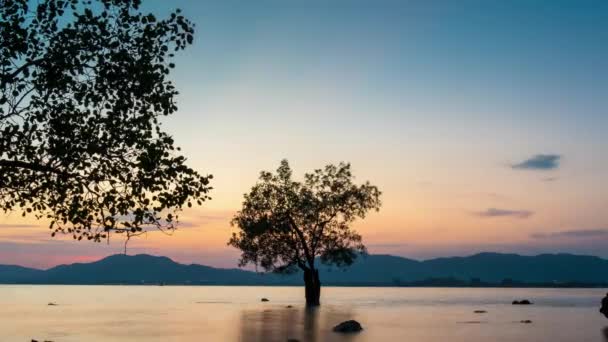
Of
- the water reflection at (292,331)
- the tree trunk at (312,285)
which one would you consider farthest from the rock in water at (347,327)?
the tree trunk at (312,285)

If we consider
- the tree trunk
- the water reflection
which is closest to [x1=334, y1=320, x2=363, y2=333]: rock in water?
the water reflection

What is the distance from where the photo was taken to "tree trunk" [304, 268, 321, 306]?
8350cm

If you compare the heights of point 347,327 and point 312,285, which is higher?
point 312,285

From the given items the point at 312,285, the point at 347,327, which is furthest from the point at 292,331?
the point at 312,285

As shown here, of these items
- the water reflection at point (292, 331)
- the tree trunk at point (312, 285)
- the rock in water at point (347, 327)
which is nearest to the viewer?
the water reflection at point (292, 331)

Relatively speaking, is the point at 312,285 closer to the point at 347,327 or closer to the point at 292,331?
the point at 347,327

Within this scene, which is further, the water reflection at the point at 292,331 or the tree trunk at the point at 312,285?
the tree trunk at the point at 312,285

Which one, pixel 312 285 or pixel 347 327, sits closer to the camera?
pixel 347 327

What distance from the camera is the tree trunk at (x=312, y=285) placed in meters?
83.5

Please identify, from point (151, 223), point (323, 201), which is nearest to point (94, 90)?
point (151, 223)

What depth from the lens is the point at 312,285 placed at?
85812 mm

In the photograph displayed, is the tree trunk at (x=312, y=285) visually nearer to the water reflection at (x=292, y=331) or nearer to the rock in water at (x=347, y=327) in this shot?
the water reflection at (x=292, y=331)

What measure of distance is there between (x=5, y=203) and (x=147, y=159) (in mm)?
6791

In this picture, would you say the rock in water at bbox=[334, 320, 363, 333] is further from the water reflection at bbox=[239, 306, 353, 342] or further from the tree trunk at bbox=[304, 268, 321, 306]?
the tree trunk at bbox=[304, 268, 321, 306]
